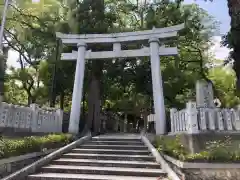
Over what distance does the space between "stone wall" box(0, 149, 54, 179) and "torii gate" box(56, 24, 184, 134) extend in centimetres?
380

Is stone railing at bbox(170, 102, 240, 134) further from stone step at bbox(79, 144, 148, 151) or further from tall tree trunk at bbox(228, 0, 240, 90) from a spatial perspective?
stone step at bbox(79, 144, 148, 151)

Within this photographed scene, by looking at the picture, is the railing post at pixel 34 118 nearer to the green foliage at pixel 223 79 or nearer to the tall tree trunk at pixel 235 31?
the tall tree trunk at pixel 235 31

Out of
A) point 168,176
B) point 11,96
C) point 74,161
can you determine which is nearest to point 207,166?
point 168,176

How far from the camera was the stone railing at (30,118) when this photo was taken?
6.52 m

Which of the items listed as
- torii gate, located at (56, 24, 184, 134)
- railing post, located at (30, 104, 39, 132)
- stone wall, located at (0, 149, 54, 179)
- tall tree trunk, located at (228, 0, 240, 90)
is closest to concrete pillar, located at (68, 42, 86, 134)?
torii gate, located at (56, 24, 184, 134)

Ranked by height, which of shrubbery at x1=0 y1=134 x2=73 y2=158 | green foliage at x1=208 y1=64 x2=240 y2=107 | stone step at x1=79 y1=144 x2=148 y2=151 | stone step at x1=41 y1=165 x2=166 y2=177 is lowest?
stone step at x1=41 y1=165 x2=166 y2=177

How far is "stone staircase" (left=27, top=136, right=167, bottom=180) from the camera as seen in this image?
5.75 meters

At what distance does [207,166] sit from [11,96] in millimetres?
22465

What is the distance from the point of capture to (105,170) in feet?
19.7

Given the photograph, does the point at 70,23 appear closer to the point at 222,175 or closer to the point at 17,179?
the point at 17,179

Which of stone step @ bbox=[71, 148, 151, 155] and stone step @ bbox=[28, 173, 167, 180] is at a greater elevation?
stone step @ bbox=[71, 148, 151, 155]

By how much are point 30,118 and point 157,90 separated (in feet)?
17.7

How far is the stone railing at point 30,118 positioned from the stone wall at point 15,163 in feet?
3.24

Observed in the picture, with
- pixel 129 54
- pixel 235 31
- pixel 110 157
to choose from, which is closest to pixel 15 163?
pixel 110 157
